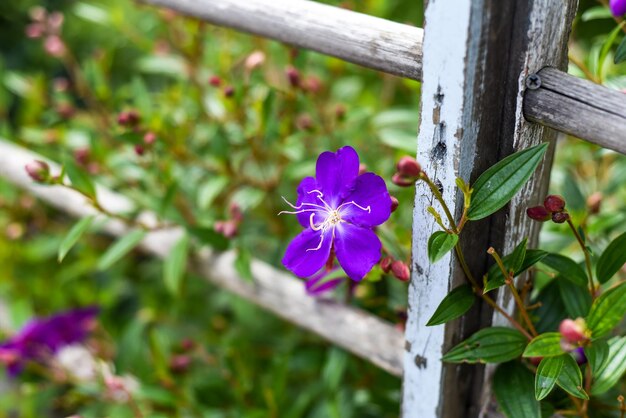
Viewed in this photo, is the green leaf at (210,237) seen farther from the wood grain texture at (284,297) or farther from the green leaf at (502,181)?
the green leaf at (502,181)

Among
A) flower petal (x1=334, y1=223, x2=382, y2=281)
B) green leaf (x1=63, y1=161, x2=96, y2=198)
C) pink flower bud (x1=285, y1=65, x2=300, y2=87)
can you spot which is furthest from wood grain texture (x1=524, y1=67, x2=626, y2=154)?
green leaf (x1=63, y1=161, x2=96, y2=198)

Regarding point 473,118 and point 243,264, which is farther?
point 243,264

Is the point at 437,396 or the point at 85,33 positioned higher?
the point at 437,396

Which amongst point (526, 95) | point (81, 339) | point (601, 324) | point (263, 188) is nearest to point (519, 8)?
point (526, 95)

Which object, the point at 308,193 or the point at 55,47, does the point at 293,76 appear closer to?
the point at 308,193

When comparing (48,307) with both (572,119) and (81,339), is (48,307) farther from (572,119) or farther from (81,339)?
(572,119)

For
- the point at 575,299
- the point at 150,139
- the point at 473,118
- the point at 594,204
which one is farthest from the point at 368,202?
the point at 150,139

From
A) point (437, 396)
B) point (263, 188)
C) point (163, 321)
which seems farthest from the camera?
point (163, 321)
